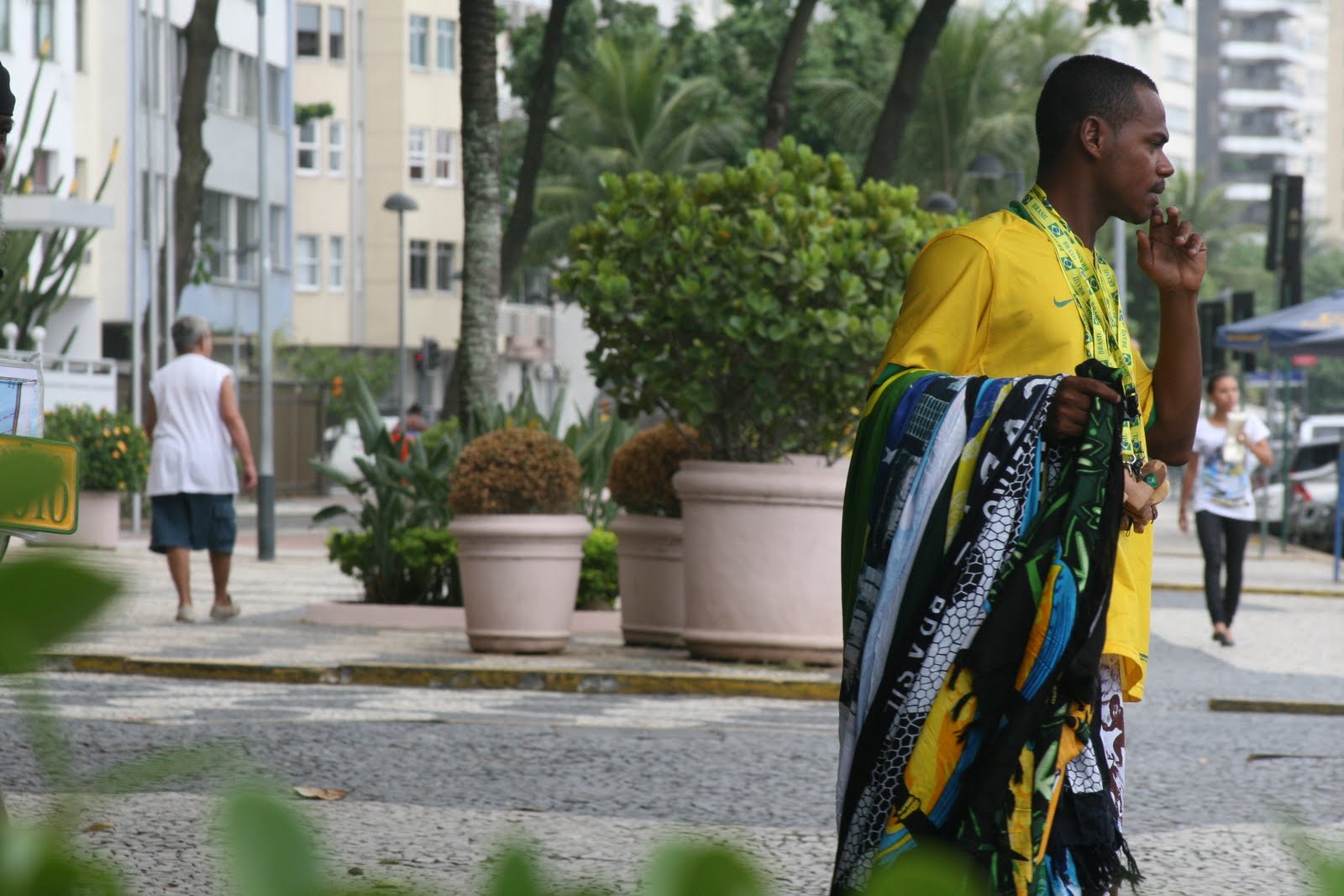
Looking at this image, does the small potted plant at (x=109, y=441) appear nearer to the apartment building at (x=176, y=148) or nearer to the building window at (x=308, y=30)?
the apartment building at (x=176, y=148)

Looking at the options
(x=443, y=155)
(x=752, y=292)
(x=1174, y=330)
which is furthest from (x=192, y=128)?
(x=443, y=155)

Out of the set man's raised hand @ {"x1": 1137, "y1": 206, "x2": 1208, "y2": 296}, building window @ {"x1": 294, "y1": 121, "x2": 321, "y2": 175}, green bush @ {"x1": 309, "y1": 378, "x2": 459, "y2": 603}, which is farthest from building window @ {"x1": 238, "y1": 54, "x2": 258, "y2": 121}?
man's raised hand @ {"x1": 1137, "y1": 206, "x2": 1208, "y2": 296}

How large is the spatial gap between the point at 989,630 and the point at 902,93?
15551mm

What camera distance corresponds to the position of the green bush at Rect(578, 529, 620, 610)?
1380 centimetres

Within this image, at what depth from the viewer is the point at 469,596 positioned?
11.5 meters

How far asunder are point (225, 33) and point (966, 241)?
49.4 m

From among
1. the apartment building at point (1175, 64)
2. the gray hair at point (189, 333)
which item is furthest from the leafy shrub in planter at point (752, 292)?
the apartment building at point (1175, 64)

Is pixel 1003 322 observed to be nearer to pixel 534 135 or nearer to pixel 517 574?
pixel 517 574

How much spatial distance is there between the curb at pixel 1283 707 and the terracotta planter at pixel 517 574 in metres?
3.33

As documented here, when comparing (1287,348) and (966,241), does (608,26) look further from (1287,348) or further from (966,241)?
(966,241)

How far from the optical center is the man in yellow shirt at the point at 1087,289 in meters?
3.35

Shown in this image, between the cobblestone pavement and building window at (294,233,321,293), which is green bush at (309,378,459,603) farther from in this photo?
building window at (294,233,321,293)

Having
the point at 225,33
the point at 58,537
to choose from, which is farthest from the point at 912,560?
the point at 225,33

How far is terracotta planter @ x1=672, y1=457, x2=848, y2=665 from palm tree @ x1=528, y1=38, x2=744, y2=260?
33.0 metres
